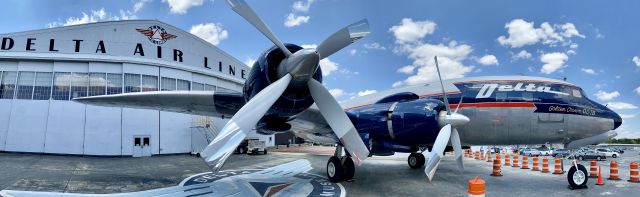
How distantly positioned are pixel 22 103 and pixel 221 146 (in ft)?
86.2

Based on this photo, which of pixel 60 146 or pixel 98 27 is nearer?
pixel 60 146

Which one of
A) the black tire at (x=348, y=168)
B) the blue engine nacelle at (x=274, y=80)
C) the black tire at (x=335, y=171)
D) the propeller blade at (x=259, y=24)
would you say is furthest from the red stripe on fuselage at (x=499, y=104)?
the propeller blade at (x=259, y=24)

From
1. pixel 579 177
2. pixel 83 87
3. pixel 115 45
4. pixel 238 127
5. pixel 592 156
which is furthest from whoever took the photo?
pixel 592 156

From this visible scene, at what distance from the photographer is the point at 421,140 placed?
9.99m

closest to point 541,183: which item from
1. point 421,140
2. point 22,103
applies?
point 421,140

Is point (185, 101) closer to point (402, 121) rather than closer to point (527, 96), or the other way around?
point (402, 121)

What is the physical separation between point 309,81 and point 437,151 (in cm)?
363

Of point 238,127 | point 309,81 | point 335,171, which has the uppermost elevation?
point 309,81

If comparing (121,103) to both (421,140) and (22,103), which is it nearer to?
(421,140)

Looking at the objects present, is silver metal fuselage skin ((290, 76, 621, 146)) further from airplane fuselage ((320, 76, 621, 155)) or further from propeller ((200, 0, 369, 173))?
propeller ((200, 0, 369, 173))

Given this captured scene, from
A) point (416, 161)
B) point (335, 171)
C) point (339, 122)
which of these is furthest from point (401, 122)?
point (416, 161)

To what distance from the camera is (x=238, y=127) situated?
610cm

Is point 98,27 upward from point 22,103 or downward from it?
upward

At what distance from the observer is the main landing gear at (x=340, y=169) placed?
11281 millimetres
